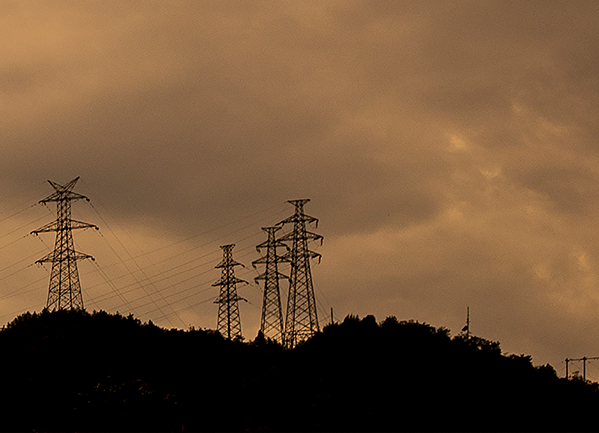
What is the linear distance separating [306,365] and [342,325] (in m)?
5.41

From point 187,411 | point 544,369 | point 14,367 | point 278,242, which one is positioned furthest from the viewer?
point 278,242

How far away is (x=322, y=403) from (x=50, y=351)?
71.6 ft

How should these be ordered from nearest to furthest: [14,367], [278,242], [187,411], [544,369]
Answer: [187,411], [14,367], [544,369], [278,242]

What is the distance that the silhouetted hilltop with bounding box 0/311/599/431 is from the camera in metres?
68.9

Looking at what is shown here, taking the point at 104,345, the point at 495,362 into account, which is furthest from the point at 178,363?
the point at 495,362

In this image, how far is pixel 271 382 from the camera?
7425 centimetres

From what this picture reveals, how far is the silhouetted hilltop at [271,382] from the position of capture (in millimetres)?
68938

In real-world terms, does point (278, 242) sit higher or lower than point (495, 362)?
higher

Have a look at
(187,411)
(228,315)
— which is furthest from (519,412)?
(228,315)

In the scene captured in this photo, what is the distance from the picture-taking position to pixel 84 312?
8456cm

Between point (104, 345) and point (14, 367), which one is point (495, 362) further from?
point (14, 367)

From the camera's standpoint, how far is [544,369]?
8269 centimetres

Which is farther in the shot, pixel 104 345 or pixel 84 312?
pixel 84 312

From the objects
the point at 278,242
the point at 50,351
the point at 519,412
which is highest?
the point at 278,242
